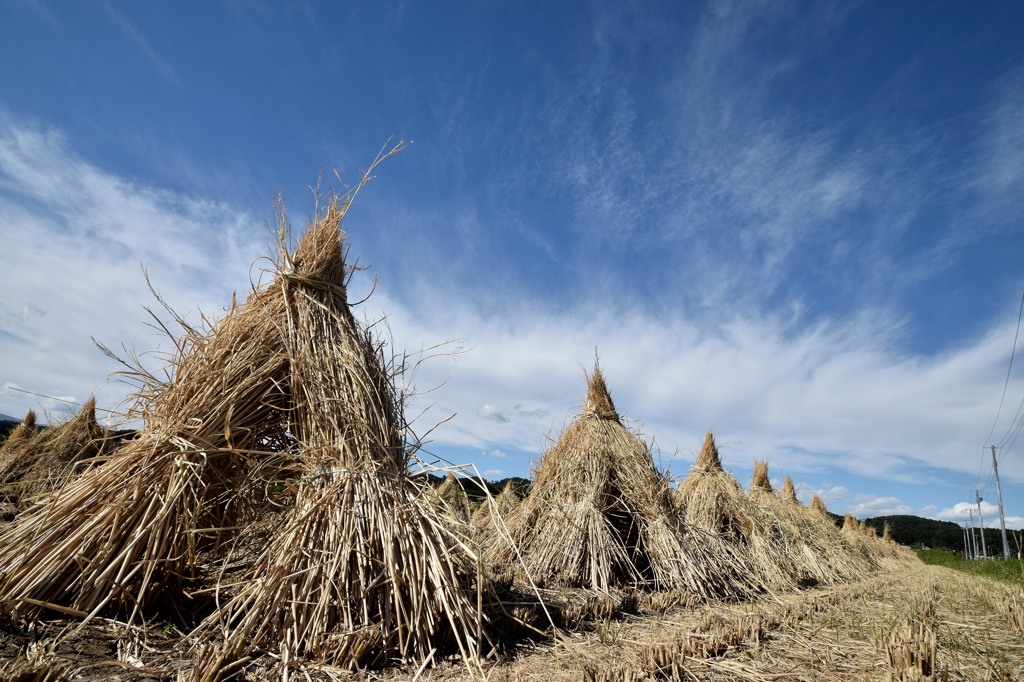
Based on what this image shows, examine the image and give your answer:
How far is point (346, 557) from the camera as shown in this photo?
2865 millimetres

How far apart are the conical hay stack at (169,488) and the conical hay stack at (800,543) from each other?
10003mm

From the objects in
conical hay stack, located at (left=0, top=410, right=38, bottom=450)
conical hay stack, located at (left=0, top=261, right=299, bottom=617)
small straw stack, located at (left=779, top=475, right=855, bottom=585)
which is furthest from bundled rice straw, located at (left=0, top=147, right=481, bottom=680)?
conical hay stack, located at (left=0, top=410, right=38, bottom=450)

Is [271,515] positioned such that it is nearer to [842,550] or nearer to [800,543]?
[800,543]

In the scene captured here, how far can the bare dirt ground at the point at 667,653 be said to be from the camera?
7.93ft

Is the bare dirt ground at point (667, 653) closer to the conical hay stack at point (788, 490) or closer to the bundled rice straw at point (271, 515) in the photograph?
the bundled rice straw at point (271, 515)

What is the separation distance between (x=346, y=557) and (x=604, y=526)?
4284mm

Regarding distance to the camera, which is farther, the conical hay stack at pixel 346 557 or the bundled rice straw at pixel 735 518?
the bundled rice straw at pixel 735 518

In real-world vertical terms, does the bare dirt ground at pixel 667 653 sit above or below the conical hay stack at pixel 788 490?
below

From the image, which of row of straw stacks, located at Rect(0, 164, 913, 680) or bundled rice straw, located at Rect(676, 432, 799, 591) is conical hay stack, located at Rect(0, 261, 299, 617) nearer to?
row of straw stacks, located at Rect(0, 164, 913, 680)

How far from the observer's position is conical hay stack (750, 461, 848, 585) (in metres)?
10.3

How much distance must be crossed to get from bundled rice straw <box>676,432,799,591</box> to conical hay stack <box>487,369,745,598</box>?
5.87 feet

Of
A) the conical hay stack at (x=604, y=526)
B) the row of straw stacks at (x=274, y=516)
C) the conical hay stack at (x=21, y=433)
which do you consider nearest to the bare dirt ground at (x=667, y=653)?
the row of straw stacks at (x=274, y=516)

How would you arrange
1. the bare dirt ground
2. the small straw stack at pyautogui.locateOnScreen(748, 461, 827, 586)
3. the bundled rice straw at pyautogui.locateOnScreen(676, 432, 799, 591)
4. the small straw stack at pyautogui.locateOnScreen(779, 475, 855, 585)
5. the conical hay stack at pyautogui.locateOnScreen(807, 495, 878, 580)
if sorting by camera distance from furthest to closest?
1. the conical hay stack at pyautogui.locateOnScreen(807, 495, 878, 580)
2. the small straw stack at pyautogui.locateOnScreen(779, 475, 855, 585)
3. the small straw stack at pyautogui.locateOnScreen(748, 461, 827, 586)
4. the bundled rice straw at pyautogui.locateOnScreen(676, 432, 799, 591)
5. the bare dirt ground

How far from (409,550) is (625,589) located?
3.90 meters
